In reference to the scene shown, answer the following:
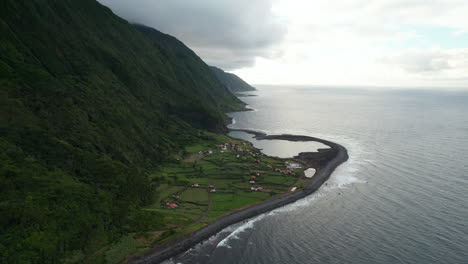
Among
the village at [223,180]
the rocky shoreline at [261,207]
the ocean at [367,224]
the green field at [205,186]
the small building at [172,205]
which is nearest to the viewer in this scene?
the rocky shoreline at [261,207]

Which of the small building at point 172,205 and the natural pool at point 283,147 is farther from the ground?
the natural pool at point 283,147

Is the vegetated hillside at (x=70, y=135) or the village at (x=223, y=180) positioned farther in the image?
the village at (x=223, y=180)

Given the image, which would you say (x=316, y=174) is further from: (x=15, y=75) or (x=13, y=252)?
(x=15, y=75)

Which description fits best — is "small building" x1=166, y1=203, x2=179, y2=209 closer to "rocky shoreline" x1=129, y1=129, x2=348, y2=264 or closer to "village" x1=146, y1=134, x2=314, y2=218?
"village" x1=146, y1=134, x2=314, y2=218

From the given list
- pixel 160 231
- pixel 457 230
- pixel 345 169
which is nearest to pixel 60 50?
pixel 160 231

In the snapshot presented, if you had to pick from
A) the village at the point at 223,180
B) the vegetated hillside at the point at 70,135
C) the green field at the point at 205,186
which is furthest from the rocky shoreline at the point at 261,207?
the vegetated hillside at the point at 70,135

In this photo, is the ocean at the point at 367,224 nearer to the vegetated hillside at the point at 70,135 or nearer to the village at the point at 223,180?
the village at the point at 223,180

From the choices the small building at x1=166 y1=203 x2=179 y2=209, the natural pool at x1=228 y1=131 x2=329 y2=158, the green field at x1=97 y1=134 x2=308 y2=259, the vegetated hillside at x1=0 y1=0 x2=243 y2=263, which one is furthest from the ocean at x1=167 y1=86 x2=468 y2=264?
the natural pool at x1=228 y1=131 x2=329 y2=158
